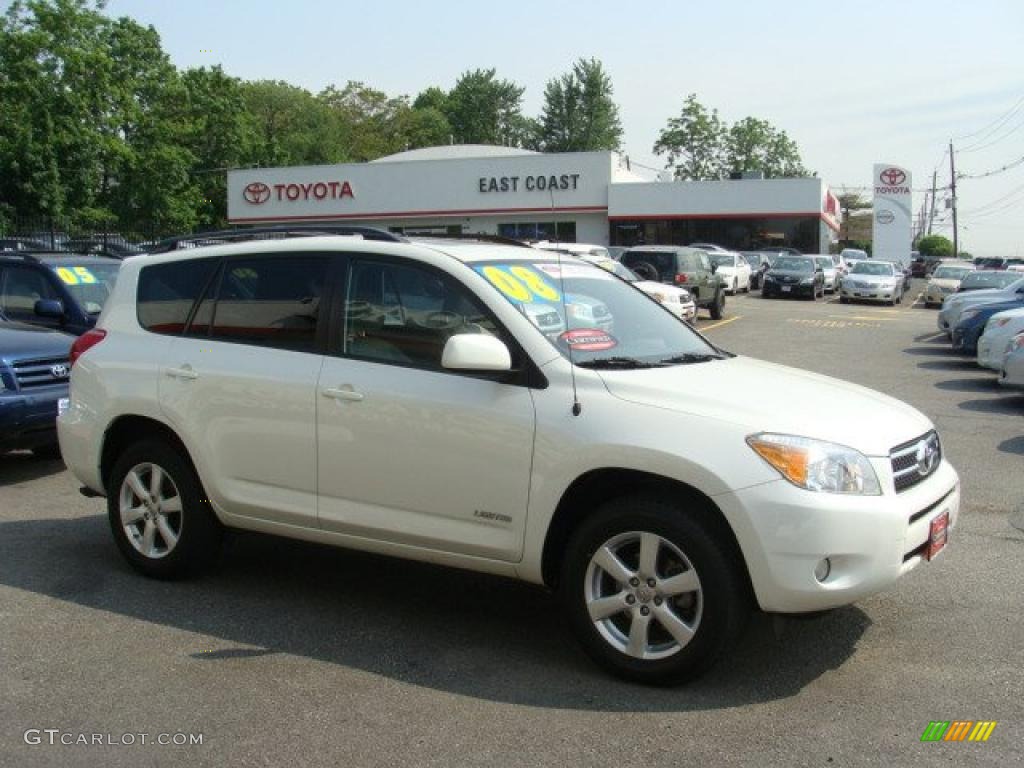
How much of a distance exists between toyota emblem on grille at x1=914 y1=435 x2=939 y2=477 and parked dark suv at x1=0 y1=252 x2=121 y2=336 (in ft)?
24.7

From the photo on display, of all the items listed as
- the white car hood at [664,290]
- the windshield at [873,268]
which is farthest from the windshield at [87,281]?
the windshield at [873,268]

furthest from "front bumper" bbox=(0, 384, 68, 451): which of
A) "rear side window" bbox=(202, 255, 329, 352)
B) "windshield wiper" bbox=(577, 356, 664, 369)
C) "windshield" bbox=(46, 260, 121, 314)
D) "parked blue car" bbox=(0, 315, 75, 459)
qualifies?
"windshield wiper" bbox=(577, 356, 664, 369)

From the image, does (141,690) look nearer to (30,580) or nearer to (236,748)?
(236,748)

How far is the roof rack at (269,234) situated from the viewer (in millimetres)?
5172

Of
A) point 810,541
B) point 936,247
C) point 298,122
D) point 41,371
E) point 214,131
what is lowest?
point 810,541

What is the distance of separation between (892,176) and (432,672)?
59647 millimetres

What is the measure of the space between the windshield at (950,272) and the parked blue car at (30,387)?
100ft

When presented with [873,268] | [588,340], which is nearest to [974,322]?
[588,340]

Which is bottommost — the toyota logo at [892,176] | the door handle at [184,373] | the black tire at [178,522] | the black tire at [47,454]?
the black tire at [47,454]

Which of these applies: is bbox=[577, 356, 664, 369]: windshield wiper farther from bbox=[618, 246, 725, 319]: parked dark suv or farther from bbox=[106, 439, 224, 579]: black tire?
bbox=[618, 246, 725, 319]: parked dark suv

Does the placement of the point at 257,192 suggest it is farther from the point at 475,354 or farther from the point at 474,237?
the point at 475,354

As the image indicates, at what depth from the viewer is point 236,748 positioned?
3680mm

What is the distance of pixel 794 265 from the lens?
115 feet

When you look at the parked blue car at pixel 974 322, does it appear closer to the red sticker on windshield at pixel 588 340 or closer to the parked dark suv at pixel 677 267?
the parked dark suv at pixel 677 267
